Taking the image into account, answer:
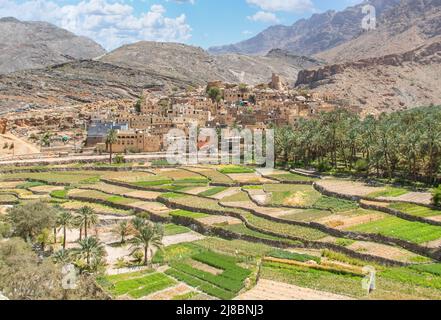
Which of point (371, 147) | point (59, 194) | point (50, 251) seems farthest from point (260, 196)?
point (59, 194)

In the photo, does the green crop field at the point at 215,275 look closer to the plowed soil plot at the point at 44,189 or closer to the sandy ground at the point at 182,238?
the sandy ground at the point at 182,238

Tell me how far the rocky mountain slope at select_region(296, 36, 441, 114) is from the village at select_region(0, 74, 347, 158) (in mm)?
31903

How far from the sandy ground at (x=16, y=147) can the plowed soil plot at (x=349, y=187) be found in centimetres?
5477

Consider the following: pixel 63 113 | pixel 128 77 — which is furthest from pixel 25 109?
pixel 128 77

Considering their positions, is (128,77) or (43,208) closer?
(43,208)

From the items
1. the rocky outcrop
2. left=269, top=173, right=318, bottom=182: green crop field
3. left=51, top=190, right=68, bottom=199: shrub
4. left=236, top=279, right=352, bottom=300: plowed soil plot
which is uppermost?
the rocky outcrop

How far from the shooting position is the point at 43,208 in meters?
41.9

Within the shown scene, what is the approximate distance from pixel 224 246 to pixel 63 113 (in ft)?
269

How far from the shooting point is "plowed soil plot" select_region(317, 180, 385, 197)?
48719mm

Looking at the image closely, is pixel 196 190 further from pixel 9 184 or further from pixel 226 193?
pixel 9 184

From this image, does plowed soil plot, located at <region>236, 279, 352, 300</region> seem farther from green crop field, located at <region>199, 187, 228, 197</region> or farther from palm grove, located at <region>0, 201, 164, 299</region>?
green crop field, located at <region>199, 187, 228, 197</region>

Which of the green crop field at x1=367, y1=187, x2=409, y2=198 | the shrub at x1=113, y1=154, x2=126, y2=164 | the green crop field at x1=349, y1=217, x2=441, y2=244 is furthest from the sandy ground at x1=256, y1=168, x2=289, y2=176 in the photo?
the green crop field at x1=349, y1=217, x2=441, y2=244

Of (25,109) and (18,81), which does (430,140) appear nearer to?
(25,109)

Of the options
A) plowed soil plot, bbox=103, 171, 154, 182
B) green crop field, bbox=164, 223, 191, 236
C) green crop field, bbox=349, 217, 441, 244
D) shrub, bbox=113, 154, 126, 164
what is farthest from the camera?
shrub, bbox=113, 154, 126, 164
